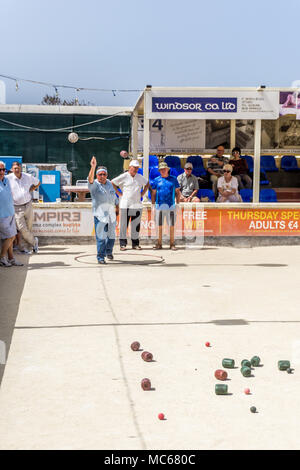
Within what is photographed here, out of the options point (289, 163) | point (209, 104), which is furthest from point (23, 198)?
point (289, 163)

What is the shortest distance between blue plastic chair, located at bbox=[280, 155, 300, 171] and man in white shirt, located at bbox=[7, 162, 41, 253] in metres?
8.88

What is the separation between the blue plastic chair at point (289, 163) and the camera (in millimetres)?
19797

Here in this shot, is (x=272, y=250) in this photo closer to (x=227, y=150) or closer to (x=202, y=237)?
(x=202, y=237)

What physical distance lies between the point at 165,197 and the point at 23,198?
9.90 feet

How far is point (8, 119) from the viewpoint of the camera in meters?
26.8

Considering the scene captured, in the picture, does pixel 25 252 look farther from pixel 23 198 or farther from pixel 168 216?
pixel 168 216

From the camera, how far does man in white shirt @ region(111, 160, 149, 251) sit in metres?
13.8

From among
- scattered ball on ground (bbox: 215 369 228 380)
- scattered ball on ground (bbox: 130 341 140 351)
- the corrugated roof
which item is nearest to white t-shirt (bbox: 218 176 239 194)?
scattered ball on ground (bbox: 130 341 140 351)

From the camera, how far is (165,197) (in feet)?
46.7

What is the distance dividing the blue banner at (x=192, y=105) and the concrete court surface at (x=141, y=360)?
5416 millimetres

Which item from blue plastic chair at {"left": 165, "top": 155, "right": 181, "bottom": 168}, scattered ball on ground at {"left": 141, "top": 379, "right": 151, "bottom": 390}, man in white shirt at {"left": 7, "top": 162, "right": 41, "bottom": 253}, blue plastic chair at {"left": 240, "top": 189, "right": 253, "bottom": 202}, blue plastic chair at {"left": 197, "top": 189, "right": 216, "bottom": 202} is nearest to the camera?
scattered ball on ground at {"left": 141, "top": 379, "right": 151, "bottom": 390}

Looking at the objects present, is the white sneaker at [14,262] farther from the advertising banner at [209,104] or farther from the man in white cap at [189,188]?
the advertising banner at [209,104]

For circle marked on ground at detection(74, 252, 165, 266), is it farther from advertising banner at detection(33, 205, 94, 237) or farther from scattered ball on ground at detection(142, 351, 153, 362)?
scattered ball on ground at detection(142, 351, 153, 362)

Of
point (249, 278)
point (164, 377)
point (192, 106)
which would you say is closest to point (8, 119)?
point (192, 106)
